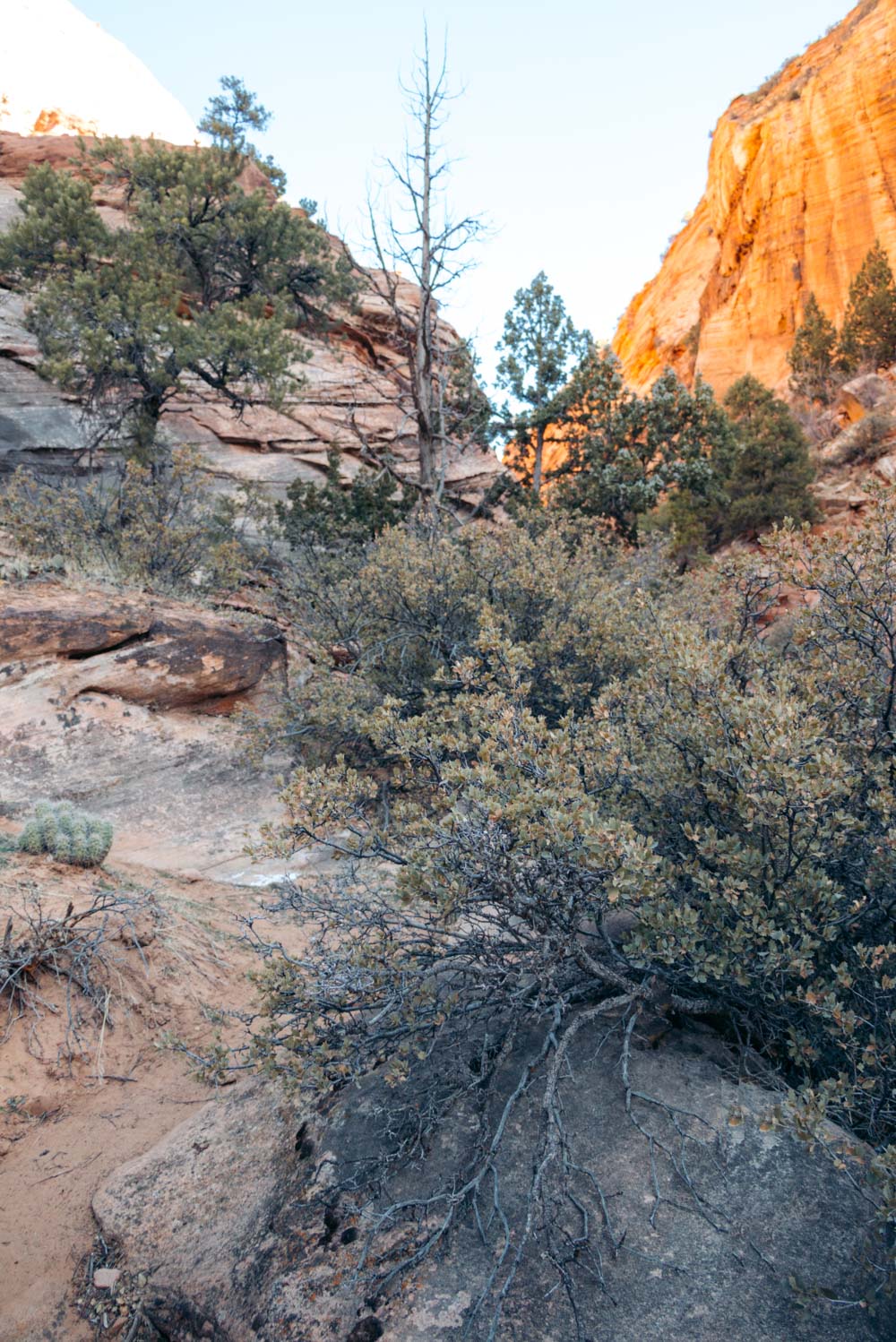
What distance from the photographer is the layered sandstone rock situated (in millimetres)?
35531

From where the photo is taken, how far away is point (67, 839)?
4969mm

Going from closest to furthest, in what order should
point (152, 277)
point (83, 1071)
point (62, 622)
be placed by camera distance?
1. point (83, 1071)
2. point (62, 622)
3. point (152, 277)

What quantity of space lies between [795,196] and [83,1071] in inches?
1425

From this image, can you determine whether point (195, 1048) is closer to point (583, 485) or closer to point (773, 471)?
point (583, 485)

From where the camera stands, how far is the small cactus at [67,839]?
4.91 metres

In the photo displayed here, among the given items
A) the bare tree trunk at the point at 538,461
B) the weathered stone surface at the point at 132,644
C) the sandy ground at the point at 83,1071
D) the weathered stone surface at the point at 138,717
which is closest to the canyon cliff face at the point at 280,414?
the bare tree trunk at the point at 538,461

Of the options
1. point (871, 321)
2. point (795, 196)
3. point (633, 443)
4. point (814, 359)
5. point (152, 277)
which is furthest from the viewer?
point (795, 196)

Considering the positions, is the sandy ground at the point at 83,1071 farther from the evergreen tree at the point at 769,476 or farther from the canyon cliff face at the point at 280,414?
the evergreen tree at the point at 769,476

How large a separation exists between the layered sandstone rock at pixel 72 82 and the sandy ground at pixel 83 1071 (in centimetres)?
3917

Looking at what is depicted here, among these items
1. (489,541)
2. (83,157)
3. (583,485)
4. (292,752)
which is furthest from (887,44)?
(292,752)

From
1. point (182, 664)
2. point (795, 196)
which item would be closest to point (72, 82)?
point (795, 196)

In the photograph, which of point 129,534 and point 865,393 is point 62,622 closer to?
point 129,534

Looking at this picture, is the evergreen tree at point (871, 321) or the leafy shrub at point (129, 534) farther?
the evergreen tree at point (871, 321)

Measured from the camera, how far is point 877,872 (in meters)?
2.49
